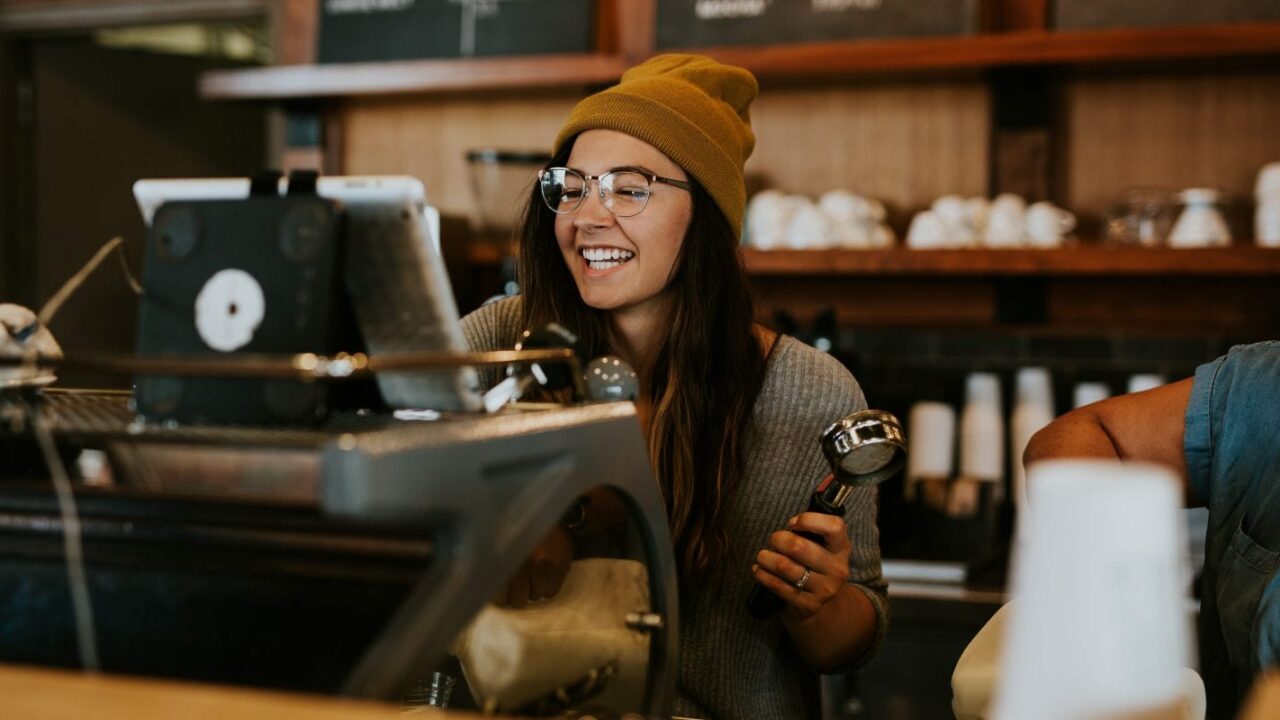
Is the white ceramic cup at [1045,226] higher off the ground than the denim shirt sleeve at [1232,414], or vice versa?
the white ceramic cup at [1045,226]

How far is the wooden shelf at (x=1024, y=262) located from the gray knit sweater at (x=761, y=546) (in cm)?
Answer: 98

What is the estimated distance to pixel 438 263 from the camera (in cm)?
93

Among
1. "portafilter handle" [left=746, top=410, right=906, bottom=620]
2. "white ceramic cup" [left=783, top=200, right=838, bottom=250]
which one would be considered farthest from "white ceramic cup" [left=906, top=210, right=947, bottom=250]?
"portafilter handle" [left=746, top=410, right=906, bottom=620]

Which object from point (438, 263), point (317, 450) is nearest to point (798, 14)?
point (438, 263)

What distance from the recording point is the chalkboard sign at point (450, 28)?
9.87 ft

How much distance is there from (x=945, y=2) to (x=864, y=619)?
172 cm

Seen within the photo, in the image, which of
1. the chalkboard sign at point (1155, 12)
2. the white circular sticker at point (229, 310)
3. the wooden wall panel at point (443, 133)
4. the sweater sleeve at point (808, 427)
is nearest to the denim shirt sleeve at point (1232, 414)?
the sweater sleeve at point (808, 427)

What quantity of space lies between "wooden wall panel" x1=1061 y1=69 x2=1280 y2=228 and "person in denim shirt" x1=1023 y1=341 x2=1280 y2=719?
1.44m

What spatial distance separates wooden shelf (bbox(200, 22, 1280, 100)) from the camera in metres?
2.52

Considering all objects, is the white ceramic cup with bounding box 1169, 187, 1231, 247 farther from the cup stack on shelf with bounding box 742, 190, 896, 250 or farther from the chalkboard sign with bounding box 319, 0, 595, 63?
the chalkboard sign with bounding box 319, 0, 595, 63

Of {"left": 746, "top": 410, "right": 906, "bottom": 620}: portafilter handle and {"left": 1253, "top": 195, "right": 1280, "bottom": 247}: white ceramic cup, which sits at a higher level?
{"left": 1253, "top": 195, "right": 1280, "bottom": 247}: white ceramic cup

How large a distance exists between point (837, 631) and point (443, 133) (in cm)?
217

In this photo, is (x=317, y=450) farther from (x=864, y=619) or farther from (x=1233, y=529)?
(x=1233, y=529)

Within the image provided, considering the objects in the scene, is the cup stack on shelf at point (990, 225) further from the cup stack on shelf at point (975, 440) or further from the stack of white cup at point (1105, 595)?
the stack of white cup at point (1105, 595)
